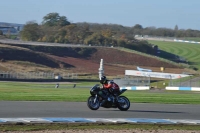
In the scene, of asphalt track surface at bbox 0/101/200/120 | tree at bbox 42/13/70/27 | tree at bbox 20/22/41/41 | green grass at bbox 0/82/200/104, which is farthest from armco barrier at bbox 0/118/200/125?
tree at bbox 42/13/70/27

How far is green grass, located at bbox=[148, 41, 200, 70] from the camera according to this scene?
138500 mm

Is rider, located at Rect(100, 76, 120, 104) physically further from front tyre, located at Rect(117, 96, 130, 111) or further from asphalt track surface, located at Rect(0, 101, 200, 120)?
asphalt track surface, located at Rect(0, 101, 200, 120)

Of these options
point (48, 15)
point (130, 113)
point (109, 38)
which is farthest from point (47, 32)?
point (130, 113)

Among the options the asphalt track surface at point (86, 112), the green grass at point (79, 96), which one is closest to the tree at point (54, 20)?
the green grass at point (79, 96)

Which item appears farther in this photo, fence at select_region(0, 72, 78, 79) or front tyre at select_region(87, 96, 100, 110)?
fence at select_region(0, 72, 78, 79)

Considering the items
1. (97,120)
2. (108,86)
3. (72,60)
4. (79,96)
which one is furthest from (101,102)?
(72,60)

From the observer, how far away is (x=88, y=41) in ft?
436

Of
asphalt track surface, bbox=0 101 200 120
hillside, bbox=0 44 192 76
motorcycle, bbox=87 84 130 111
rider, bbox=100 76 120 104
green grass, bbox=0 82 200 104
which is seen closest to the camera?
asphalt track surface, bbox=0 101 200 120

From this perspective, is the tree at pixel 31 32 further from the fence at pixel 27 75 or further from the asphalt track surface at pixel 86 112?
the asphalt track surface at pixel 86 112

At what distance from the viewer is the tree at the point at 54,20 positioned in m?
156

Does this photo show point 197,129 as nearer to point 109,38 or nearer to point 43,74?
point 43,74

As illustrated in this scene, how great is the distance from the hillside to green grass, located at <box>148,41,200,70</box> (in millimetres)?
21501

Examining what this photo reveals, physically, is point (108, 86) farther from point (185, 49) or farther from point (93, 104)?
point (185, 49)

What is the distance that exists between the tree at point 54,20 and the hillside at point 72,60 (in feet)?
124
